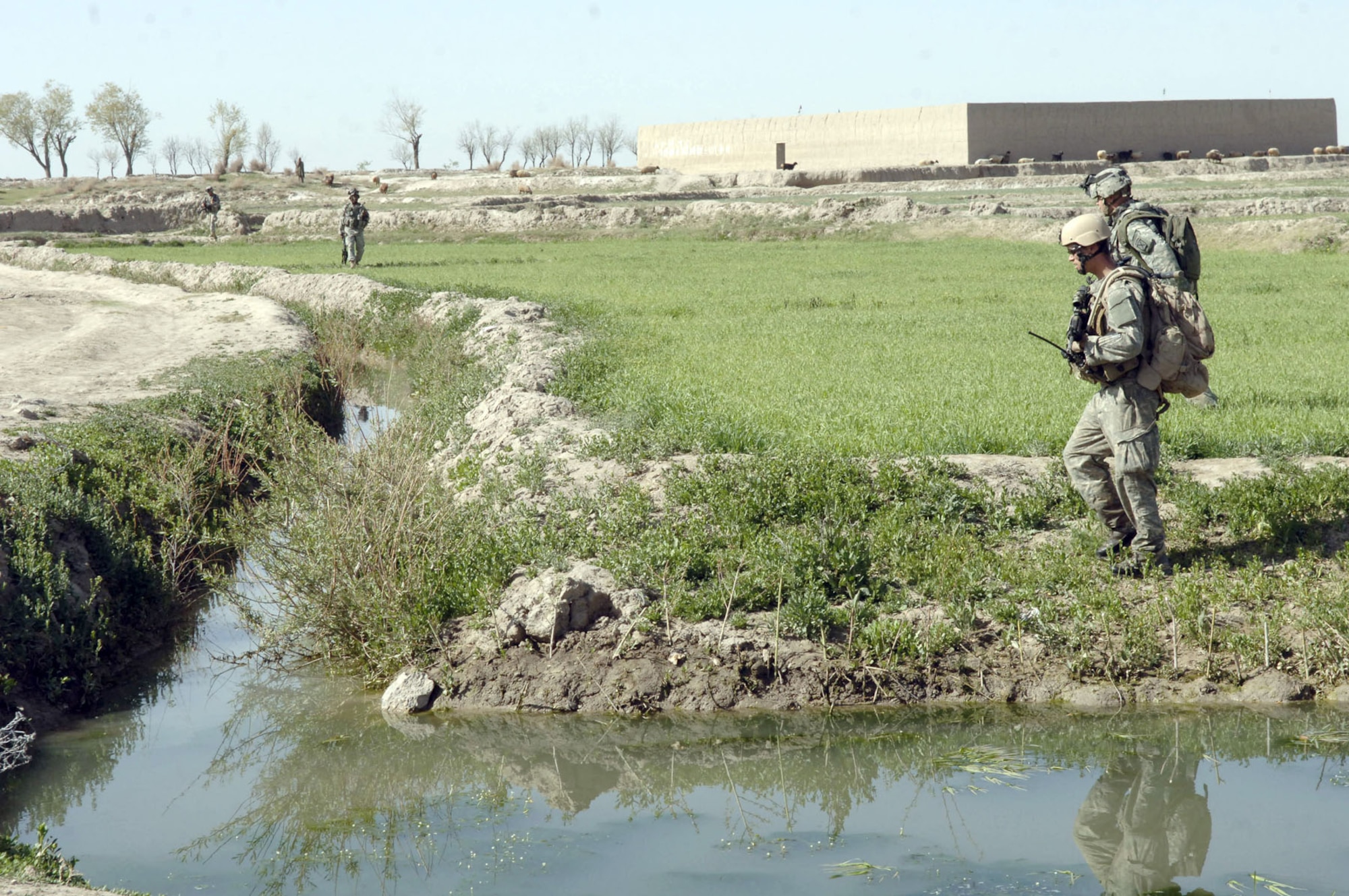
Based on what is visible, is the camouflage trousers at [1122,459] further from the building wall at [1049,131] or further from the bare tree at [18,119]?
the bare tree at [18,119]

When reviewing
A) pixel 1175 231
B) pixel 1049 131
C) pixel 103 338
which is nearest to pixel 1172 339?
pixel 1175 231

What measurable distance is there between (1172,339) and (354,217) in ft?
69.4

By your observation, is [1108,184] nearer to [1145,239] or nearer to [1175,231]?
[1145,239]

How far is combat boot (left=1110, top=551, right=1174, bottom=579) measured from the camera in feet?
21.3

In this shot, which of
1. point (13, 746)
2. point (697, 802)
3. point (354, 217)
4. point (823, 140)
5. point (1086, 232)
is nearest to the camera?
point (697, 802)

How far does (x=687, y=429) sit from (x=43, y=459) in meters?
4.61

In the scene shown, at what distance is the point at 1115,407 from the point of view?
6086mm

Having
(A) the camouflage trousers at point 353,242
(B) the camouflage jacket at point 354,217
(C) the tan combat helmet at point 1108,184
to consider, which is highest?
(B) the camouflage jacket at point 354,217

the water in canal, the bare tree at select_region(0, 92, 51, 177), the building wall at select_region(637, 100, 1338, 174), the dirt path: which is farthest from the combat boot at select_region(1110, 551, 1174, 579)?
the bare tree at select_region(0, 92, 51, 177)

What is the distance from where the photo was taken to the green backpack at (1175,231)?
846 cm

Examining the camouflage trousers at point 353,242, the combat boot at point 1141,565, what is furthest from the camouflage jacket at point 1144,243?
the camouflage trousers at point 353,242

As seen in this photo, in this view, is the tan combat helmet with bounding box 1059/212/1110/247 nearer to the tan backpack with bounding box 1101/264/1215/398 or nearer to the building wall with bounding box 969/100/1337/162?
the tan backpack with bounding box 1101/264/1215/398

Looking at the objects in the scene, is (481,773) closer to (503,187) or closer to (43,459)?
(43,459)

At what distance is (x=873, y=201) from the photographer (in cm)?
3656
